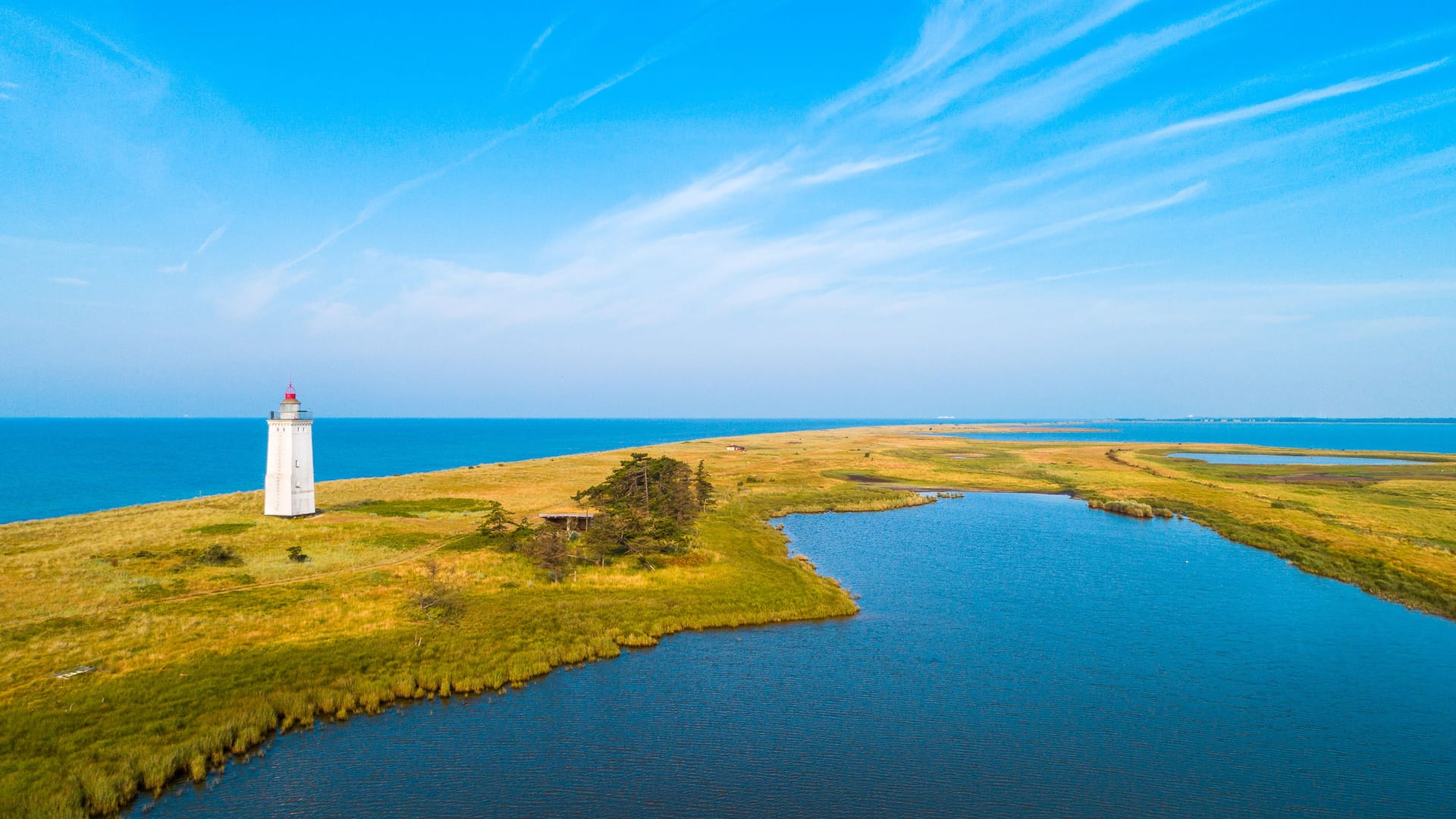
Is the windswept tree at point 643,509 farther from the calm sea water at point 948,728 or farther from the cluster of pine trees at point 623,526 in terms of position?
the calm sea water at point 948,728

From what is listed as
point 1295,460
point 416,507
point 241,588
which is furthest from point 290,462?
point 1295,460

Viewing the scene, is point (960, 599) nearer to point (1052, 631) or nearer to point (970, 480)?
point (1052, 631)

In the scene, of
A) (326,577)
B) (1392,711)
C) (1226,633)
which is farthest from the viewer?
(326,577)

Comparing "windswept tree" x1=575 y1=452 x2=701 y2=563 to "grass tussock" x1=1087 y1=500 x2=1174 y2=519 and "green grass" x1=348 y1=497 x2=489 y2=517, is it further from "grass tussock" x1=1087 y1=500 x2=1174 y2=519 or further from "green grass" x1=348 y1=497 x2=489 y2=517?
"grass tussock" x1=1087 y1=500 x2=1174 y2=519

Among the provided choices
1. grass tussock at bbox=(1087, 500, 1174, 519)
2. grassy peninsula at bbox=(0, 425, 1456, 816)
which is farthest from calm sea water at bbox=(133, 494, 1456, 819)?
grass tussock at bbox=(1087, 500, 1174, 519)

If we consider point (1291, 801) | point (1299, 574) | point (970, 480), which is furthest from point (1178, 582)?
point (970, 480)

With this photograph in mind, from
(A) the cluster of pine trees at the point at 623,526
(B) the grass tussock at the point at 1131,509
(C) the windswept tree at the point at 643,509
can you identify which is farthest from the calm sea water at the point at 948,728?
(B) the grass tussock at the point at 1131,509
